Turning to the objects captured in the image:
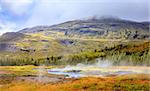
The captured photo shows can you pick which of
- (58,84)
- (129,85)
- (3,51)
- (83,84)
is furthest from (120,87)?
(3,51)

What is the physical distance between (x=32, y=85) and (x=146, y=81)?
907 cm

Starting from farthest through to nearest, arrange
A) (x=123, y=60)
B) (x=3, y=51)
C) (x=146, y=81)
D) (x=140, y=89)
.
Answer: (x=3, y=51)
(x=123, y=60)
(x=146, y=81)
(x=140, y=89)

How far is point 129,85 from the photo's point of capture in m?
24.0

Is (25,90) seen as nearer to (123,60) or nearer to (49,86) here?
(49,86)

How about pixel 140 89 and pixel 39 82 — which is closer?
pixel 140 89

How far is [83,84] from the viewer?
81.9ft

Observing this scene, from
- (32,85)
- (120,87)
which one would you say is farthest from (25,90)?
(120,87)

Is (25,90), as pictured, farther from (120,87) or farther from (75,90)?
(120,87)

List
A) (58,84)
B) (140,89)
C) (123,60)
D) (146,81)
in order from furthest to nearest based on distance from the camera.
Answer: (123,60)
(58,84)
(146,81)
(140,89)

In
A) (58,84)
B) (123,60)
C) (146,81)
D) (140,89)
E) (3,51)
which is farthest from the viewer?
(3,51)

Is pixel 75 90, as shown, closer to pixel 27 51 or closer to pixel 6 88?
pixel 6 88

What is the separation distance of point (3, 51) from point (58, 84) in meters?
167

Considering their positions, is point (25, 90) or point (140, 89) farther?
point (25, 90)

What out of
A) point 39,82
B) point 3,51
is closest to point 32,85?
point 39,82
